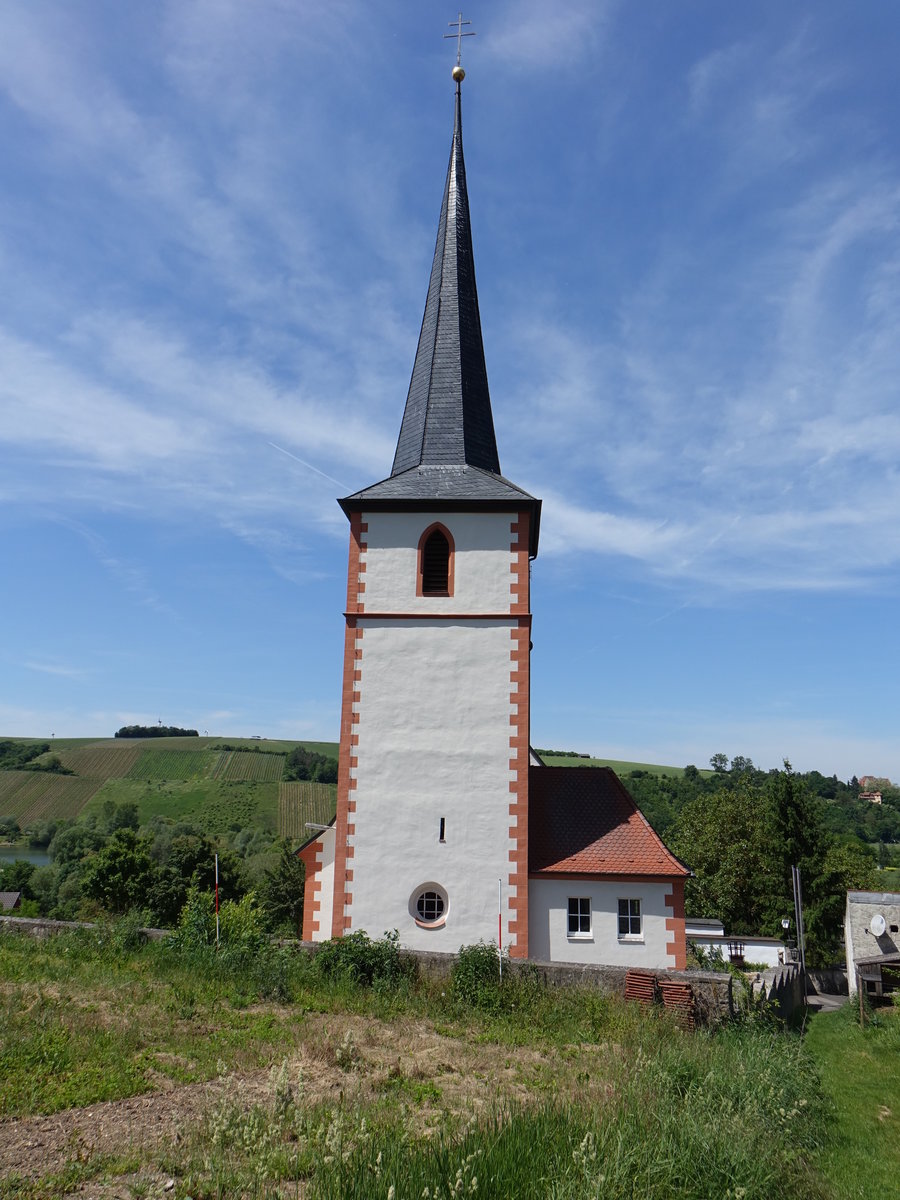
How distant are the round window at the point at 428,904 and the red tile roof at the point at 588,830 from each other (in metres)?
1.72

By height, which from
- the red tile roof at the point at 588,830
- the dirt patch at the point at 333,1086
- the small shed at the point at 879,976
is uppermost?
the red tile roof at the point at 588,830

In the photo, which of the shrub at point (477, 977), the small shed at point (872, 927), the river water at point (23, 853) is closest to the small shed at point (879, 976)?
the small shed at point (872, 927)

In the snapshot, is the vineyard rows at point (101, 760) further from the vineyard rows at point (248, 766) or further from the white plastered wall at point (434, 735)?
the white plastered wall at point (434, 735)

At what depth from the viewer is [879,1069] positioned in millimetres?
13750

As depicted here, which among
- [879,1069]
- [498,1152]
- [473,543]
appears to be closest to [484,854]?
[473,543]

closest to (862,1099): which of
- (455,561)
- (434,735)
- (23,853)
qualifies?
(434,735)

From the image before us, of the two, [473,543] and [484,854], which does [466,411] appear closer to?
[473,543]

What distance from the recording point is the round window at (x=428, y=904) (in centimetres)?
1475

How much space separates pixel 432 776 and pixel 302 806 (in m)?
90.6

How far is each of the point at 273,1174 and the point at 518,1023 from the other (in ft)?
20.2

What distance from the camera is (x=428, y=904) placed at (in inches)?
587

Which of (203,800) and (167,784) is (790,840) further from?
(167,784)

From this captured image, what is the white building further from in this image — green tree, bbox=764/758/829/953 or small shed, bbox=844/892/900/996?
green tree, bbox=764/758/829/953

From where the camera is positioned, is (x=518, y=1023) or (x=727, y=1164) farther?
(x=518, y=1023)
